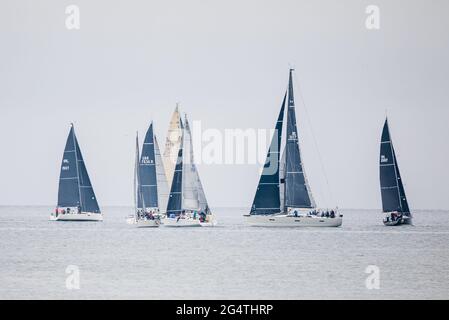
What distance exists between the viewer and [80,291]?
133ft

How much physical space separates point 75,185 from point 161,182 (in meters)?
8.15

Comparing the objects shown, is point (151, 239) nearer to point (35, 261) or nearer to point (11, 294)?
point (35, 261)

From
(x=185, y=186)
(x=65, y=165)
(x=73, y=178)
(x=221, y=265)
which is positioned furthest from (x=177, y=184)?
(x=221, y=265)

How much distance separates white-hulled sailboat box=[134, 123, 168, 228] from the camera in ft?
269

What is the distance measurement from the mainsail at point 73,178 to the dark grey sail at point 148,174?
6521 mm

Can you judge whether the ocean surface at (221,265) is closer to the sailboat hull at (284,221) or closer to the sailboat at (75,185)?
the sailboat hull at (284,221)

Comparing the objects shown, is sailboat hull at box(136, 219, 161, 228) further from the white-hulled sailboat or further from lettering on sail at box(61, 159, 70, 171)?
lettering on sail at box(61, 159, 70, 171)

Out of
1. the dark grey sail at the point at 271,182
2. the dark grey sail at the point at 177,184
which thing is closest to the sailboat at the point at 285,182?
the dark grey sail at the point at 271,182

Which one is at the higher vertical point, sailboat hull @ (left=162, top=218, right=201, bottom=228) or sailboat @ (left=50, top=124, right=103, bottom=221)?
sailboat @ (left=50, top=124, right=103, bottom=221)

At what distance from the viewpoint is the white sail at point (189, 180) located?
7769cm

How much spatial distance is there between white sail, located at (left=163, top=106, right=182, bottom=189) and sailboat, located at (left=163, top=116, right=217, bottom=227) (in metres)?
3.43

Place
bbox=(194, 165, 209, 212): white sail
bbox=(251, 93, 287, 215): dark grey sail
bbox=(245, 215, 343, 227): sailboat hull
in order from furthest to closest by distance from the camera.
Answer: bbox=(194, 165, 209, 212): white sail
bbox=(245, 215, 343, 227): sailboat hull
bbox=(251, 93, 287, 215): dark grey sail

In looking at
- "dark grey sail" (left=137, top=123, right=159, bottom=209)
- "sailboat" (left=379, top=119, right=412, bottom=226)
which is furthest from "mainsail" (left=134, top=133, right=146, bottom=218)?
"sailboat" (left=379, top=119, right=412, bottom=226)
